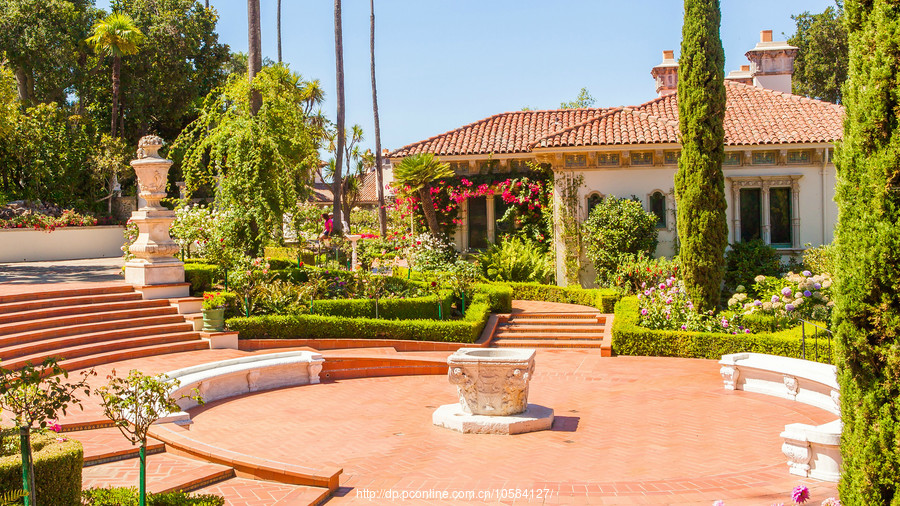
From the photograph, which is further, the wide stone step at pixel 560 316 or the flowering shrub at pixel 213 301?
the wide stone step at pixel 560 316

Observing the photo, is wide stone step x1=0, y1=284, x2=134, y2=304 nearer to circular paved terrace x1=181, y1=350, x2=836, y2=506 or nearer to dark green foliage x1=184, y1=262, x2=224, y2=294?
dark green foliage x1=184, y1=262, x2=224, y2=294

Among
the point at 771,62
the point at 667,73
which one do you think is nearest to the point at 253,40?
the point at 667,73

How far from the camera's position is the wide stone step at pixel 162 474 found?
7.41 meters

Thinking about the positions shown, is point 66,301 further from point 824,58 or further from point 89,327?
point 824,58

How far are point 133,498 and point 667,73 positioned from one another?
2737cm

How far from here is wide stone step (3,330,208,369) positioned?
42.4 ft

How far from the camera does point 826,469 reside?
7746 millimetres

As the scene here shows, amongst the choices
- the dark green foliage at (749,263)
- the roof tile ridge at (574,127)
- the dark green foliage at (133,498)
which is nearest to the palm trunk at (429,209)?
the roof tile ridge at (574,127)

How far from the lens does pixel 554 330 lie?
18.5 metres

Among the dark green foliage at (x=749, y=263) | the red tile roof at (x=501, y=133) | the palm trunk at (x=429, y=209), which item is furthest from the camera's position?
the red tile roof at (x=501, y=133)

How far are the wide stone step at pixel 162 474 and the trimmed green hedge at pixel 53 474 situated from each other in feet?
3.47

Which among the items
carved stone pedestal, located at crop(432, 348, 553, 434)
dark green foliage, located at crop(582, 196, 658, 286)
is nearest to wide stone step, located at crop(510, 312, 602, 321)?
dark green foliage, located at crop(582, 196, 658, 286)

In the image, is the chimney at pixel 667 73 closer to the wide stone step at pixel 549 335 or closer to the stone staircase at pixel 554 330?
the stone staircase at pixel 554 330

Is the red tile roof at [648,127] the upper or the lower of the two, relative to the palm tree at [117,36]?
lower
